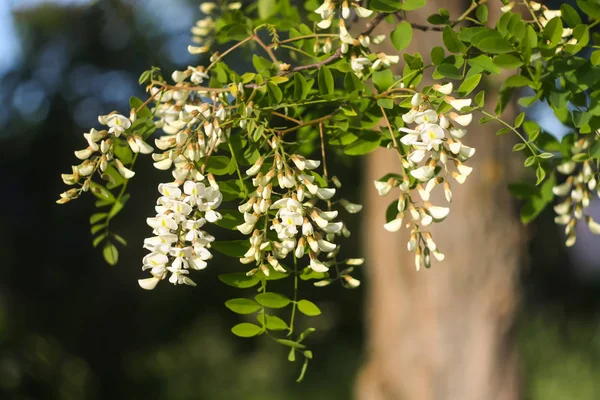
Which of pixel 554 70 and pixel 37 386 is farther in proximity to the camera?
pixel 37 386

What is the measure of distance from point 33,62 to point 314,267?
12.0ft

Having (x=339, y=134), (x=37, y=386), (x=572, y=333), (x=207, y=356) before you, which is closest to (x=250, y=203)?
(x=339, y=134)

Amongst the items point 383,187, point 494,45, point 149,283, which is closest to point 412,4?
point 494,45

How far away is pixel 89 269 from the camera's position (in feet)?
13.4

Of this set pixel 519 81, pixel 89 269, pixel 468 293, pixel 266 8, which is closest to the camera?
pixel 519 81

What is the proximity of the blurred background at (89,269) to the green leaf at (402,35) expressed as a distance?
2.62 m

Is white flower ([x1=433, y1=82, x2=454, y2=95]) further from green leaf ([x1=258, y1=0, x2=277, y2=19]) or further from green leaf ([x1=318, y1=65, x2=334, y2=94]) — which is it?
green leaf ([x1=258, y1=0, x2=277, y2=19])

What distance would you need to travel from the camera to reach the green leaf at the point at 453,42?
71 cm

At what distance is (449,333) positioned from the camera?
6.57 ft

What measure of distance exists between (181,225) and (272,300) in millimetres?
188

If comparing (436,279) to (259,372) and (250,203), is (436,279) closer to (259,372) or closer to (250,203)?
(250,203)

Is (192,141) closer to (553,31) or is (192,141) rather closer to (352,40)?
(352,40)

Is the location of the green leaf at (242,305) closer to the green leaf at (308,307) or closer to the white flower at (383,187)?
the green leaf at (308,307)

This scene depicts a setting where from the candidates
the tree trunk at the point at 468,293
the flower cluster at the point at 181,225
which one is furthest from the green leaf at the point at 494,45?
the tree trunk at the point at 468,293
